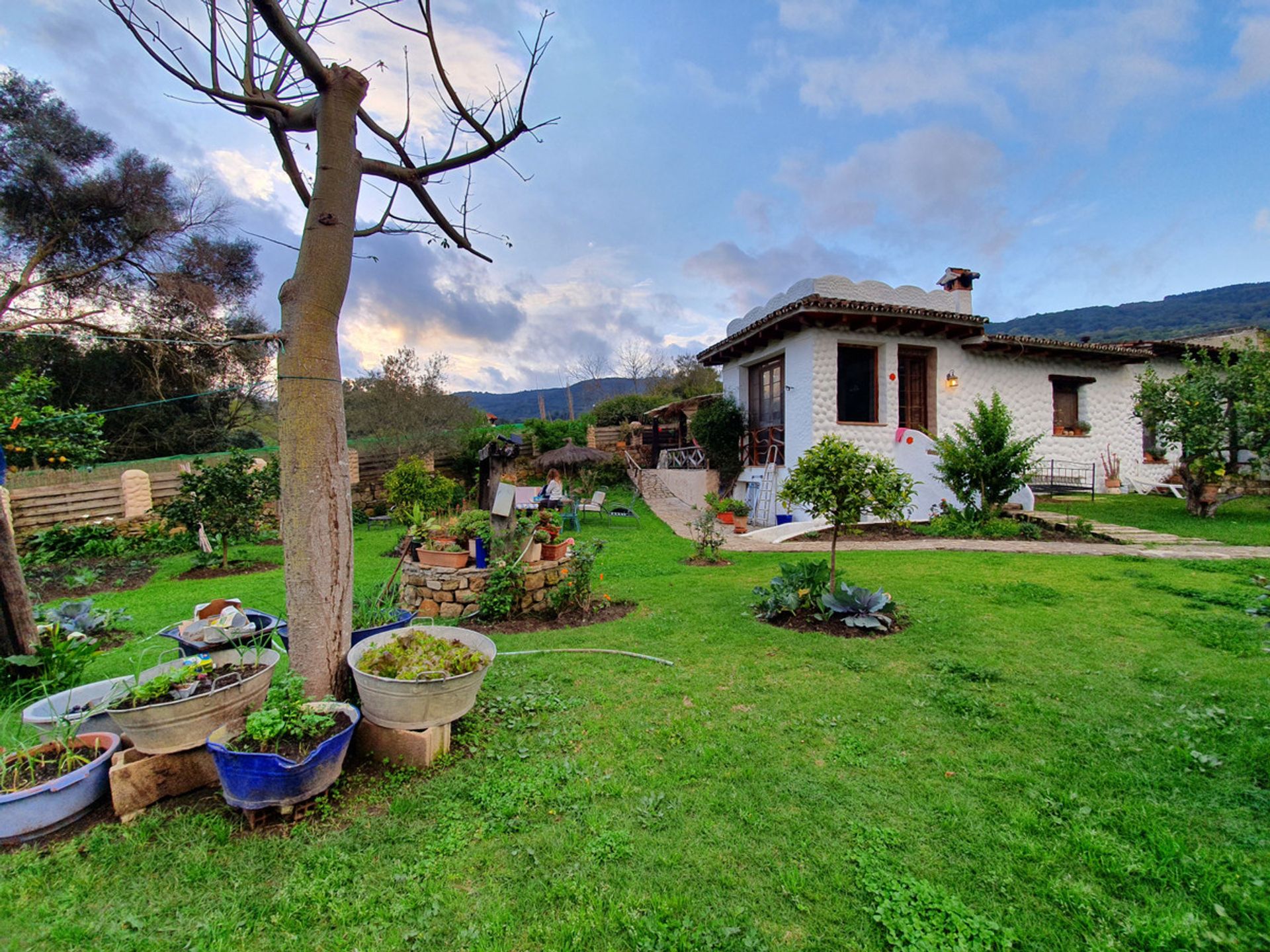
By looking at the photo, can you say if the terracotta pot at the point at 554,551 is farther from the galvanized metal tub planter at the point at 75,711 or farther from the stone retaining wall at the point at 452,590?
the galvanized metal tub planter at the point at 75,711

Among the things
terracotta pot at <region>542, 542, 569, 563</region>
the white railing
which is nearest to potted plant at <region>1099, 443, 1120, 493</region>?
the white railing

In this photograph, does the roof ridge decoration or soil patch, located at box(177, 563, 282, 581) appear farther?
the roof ridge decoration

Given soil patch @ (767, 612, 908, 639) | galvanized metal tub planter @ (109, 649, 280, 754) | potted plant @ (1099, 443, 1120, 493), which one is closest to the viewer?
galvanized metal tub planter @ (109, 649, 280, 754)

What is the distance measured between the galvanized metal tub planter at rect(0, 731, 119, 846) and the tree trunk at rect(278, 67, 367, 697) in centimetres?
77

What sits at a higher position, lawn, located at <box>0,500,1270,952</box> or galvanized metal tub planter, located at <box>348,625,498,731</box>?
galvanized metal tub planter, located at <box>348,625,498,731</box>

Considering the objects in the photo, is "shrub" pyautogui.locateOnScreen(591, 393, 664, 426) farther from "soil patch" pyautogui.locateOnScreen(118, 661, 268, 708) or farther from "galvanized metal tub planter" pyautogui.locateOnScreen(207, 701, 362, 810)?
"galvanized metal tub planter" pyautogui.locateOnScreen(207, 701, 362, 810)

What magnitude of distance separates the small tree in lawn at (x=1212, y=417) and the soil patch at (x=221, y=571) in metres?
16.9

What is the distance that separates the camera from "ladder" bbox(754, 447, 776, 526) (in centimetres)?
1173

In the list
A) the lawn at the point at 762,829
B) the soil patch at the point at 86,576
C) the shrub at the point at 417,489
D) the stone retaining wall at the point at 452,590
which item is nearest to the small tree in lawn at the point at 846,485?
the lawn at the point at 762,829

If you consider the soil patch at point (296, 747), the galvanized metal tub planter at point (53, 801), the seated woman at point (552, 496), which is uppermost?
the seated woman at point (552, 496)

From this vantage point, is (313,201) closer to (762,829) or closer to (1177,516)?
(762,829)

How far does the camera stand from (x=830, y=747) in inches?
104

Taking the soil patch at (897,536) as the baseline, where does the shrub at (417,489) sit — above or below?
above

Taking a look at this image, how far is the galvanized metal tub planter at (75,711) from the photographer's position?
7.39 feet
